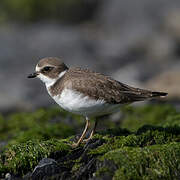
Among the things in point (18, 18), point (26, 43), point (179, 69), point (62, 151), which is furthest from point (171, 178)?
point (18, 18)

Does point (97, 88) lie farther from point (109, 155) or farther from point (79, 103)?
point (109, 155)

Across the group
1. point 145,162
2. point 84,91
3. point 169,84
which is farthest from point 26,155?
point 169,84

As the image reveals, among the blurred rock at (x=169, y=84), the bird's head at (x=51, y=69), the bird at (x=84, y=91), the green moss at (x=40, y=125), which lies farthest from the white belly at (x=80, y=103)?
the blurred rock at (x=169, y=84)

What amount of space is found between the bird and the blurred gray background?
8445 mm

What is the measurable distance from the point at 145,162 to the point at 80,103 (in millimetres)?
2047

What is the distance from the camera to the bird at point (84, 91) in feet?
27.1

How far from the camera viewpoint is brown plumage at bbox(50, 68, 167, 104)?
8.36 metres

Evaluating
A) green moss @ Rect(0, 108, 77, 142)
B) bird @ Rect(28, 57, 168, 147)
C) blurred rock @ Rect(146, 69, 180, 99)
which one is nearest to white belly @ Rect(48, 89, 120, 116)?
bird @ Rect(28, 57, 168, 147)

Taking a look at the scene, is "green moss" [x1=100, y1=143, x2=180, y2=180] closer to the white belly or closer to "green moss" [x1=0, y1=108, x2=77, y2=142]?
the white belly

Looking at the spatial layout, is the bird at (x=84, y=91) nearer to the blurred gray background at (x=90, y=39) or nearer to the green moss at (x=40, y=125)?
the green moss at (x=40, y=125)

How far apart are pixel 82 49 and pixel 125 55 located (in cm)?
273

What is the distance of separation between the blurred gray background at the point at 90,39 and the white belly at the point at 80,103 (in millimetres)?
9132

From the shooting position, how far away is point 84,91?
27.2 ft

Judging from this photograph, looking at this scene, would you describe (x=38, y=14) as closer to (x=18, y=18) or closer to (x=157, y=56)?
(x=18, y=18)
